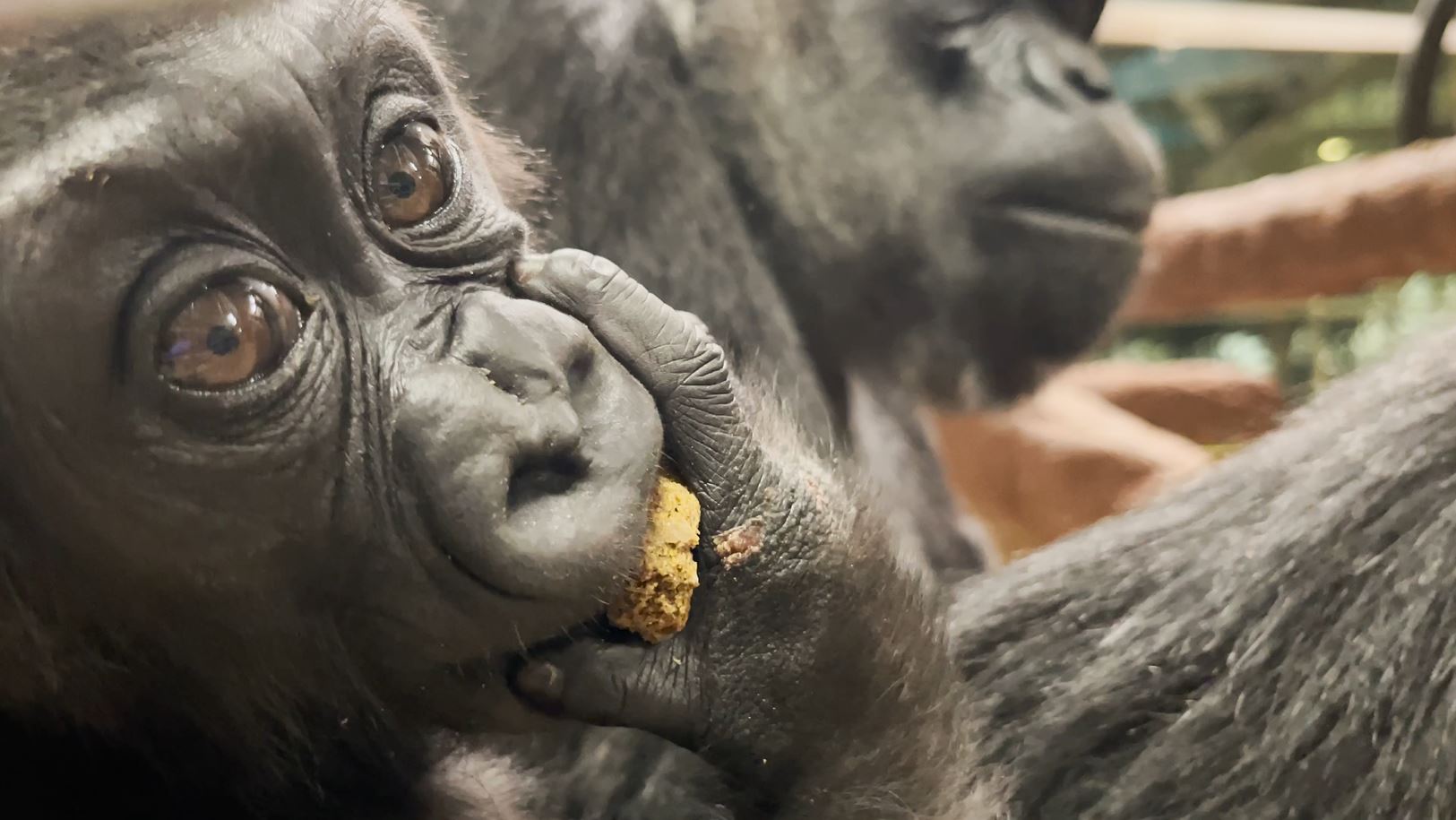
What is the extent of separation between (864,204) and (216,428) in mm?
A: 1394

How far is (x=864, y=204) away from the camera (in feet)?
6.59

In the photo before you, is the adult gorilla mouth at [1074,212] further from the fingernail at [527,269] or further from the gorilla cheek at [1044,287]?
the fingernail at [527,269]

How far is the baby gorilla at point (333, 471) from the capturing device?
738mm

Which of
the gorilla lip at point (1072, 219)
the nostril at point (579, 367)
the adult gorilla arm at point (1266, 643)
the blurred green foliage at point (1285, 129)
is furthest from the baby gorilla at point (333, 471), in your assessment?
the blurred green foliage at point (1285, 129)

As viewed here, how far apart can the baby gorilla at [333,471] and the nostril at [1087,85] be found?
127 cm

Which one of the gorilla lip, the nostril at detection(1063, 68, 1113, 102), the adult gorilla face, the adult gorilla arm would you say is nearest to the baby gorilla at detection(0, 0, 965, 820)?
the adult gorilla arm

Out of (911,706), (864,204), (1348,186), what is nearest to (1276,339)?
(1348,186)

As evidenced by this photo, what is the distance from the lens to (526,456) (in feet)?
2.56

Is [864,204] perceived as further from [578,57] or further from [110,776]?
[110,776]

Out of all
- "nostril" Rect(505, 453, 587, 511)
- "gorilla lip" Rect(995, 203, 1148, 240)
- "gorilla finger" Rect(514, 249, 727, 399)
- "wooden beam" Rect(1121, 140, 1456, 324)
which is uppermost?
"wooden beam" Rect(1121, 140, 1456, 324)

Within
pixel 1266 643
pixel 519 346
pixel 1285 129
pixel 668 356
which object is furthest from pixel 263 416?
pixel 1285 129

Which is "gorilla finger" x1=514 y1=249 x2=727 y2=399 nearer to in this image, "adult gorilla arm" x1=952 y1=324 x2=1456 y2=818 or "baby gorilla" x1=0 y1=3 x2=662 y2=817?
"baby gorilla" x1=0 y1=3 x2=662 y2=817

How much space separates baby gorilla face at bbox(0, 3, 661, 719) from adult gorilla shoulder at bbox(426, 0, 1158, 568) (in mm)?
872

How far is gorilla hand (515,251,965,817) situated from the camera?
862 millimetres
